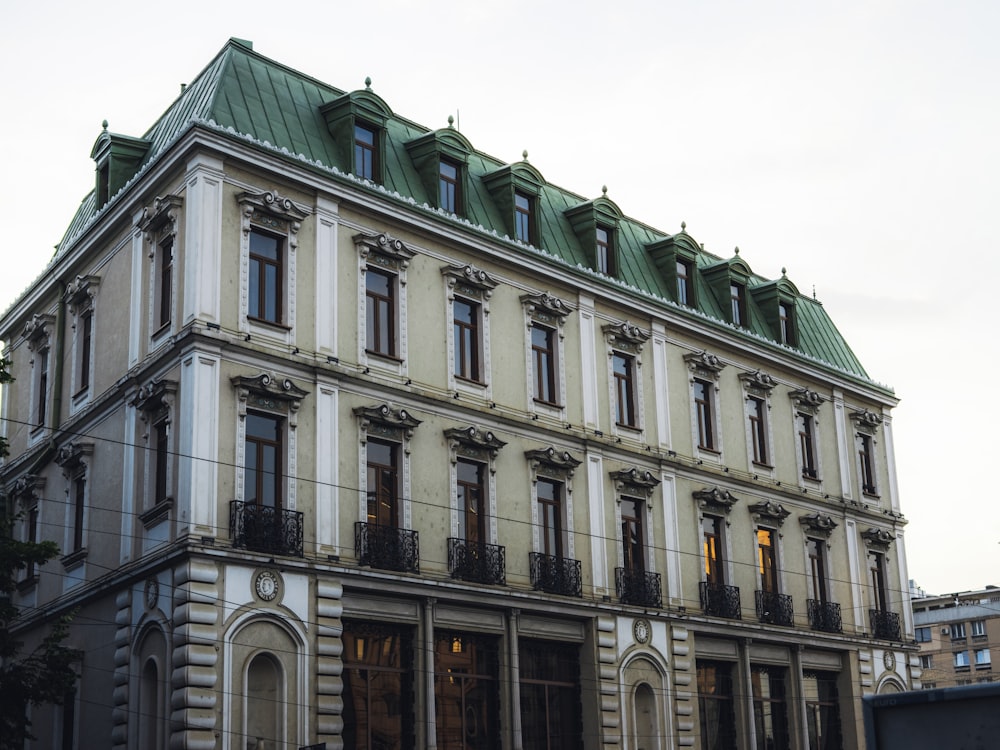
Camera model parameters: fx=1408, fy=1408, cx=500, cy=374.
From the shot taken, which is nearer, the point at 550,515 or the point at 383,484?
the point at 383,484

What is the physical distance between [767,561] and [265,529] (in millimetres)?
19680

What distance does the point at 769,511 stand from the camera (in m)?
44.8

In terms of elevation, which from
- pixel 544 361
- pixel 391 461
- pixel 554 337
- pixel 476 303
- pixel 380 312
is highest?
pixel 476 303

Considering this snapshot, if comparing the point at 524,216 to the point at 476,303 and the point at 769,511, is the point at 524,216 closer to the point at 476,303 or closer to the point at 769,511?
the point at 476,303

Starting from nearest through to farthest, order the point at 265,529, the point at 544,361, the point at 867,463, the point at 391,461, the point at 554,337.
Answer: the point at 265,529
the point at 391,461
the point at 544,361
the point at 554,337
the point at 867,463

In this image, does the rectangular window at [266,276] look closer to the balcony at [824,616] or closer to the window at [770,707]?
the window at [770,707]

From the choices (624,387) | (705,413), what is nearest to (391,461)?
(624,387)

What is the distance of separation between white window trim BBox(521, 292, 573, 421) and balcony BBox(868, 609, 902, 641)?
1594cm

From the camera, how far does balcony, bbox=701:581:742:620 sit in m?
41.6

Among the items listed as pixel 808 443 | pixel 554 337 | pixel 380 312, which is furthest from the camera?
pixel 808 443

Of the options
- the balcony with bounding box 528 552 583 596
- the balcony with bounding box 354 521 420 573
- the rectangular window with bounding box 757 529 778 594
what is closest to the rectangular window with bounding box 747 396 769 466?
the rectangular window with bounding box 757 529 778 594

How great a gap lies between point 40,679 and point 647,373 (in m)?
20.4

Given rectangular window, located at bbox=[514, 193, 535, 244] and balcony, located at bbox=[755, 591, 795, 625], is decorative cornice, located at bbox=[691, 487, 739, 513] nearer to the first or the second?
balcony, located at bbox=[755, 591, 795, 625]

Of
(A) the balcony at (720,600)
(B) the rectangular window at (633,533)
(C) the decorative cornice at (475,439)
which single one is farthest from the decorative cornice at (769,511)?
(C) the decorative cornice at (475,439)
